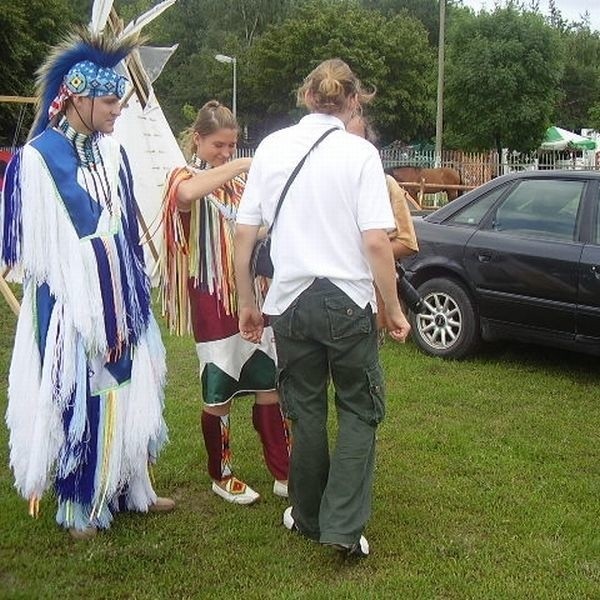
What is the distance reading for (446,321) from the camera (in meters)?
6.95

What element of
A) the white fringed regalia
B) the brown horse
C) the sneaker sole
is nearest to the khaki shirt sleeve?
the white fringed regalia

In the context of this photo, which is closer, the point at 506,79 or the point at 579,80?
the point at 506,79

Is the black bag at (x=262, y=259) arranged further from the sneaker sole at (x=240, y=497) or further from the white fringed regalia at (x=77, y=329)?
the sneaker sole at (x=240, y=497)

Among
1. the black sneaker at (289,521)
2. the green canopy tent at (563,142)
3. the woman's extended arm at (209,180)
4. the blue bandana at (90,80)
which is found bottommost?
the black sneaker at (289,521)

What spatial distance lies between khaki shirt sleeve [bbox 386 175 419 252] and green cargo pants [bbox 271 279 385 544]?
0.54 meters

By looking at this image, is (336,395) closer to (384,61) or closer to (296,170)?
(296,170)

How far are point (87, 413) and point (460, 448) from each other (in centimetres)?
218

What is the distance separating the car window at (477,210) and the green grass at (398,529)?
1775 mm

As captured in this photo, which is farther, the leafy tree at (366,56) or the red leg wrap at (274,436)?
the leafy tree at (366,56)

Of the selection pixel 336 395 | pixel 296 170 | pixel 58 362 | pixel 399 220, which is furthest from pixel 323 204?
pixel 58 362

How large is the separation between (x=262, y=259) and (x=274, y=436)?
0.99 meters

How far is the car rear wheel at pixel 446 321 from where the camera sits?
6.78m

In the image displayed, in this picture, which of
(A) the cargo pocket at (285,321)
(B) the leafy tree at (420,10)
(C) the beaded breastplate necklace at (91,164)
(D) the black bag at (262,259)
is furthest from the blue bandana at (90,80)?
(B) the leafy tree at (420,10)

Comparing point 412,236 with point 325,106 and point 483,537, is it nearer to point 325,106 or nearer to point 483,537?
point 325,106
